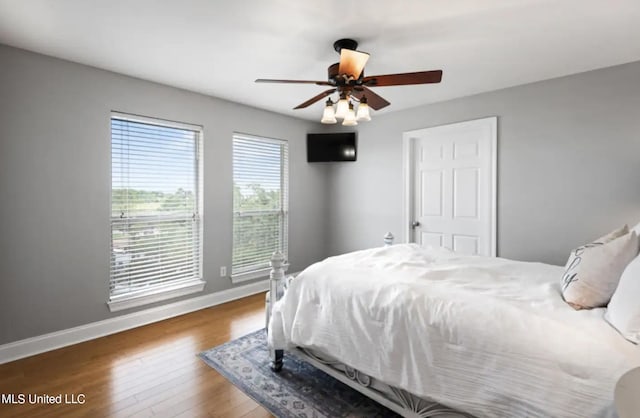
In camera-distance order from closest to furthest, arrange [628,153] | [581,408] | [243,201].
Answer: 1. [581,408]
2. [628,153]
3. [243,201]

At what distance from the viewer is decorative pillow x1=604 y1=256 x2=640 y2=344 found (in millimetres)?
1154

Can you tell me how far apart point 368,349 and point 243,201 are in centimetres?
276

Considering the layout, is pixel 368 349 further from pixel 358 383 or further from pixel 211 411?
pixel 211 411

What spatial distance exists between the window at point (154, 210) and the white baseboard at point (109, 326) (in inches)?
4.9

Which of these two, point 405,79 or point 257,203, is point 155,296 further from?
point 405,79

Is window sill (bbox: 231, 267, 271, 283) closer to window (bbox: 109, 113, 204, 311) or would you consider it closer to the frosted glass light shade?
window (bbox: 109, 113, 204, 311)

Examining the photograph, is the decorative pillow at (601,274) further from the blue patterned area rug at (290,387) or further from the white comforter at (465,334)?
the blue patterned area rug at (290,387)

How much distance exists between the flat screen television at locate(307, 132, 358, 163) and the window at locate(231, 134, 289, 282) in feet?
1.45

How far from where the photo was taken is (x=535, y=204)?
3178 mm

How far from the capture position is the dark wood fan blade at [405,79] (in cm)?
195

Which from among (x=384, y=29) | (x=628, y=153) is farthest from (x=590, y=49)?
(x=384, y=29)

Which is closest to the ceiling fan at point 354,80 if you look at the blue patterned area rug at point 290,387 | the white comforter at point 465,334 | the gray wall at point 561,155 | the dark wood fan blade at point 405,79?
the dark wood fan blade at point 405,79

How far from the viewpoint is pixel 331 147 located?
4668 millimetres

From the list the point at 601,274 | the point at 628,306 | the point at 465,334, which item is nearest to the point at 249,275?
the point at 465,334
